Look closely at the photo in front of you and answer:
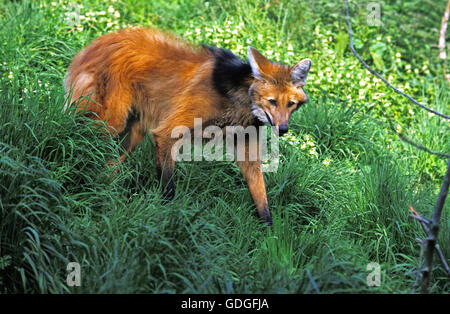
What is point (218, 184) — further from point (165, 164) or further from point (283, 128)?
point (283, 128)

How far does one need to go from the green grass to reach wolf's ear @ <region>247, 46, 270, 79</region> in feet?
2.70

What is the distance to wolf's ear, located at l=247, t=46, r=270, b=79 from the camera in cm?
386

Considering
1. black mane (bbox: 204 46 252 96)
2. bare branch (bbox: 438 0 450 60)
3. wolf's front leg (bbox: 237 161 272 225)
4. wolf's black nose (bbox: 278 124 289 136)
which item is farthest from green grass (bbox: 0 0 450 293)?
black mane (bbox: 204 46 252 96)

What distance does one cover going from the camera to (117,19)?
597 cm

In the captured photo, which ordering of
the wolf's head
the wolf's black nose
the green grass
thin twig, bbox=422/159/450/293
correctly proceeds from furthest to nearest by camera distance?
the wolf's head
the wolf's black nose
the green grass
thin twig, bbox=422/159/450/293

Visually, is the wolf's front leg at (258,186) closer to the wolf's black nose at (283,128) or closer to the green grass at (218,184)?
the green grass at (218,184)

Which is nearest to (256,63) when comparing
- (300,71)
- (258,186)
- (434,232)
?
(300,71)

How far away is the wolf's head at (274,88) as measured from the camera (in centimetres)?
383

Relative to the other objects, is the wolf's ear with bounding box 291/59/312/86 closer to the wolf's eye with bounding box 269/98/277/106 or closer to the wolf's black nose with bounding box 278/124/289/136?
the wolf's eye with bounding box 269/98/277/106

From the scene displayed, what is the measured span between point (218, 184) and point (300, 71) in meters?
1.04

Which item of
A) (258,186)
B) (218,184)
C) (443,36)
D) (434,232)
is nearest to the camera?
(434,232)

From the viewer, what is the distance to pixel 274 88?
12.6 feet
